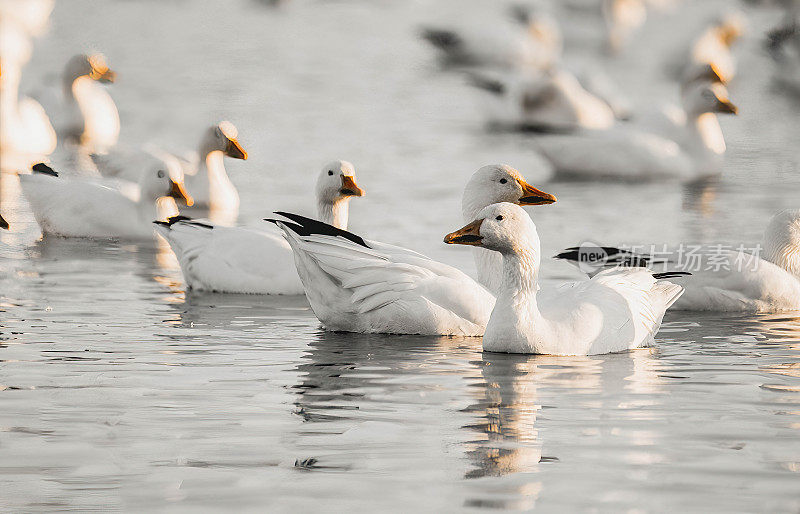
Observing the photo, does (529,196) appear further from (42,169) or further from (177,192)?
(42,169)

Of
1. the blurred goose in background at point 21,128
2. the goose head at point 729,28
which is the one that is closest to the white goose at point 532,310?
the blurred goose in background at point 21,128

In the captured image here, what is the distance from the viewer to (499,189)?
10633mm

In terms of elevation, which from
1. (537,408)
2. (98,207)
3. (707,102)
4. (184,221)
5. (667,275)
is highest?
(707,102)

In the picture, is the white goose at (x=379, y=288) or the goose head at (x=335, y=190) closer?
the white goose at (x=379, y=288)

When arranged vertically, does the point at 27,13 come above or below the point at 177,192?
above

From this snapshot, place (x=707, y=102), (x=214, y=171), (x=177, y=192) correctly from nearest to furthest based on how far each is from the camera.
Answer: (x=177, y=192) → (x=214, y=171) → (x=707, y=102)

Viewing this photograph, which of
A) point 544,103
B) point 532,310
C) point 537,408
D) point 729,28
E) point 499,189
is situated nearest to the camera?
point 537,408

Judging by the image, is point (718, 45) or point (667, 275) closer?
point (667, 275)

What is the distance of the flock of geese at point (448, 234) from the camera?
30.4 ft

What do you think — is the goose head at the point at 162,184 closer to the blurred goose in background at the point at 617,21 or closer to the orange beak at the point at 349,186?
the orange beak at the point at 349,186

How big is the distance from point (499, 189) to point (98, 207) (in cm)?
509

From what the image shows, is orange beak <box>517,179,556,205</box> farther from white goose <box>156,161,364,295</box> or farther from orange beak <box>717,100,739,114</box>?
orange beak <box>717,100,739,114</box>

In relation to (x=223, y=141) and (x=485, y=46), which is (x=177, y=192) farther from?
(x=485, y=46)

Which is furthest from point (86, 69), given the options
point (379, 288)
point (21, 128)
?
point (379, 288)
